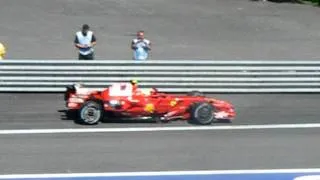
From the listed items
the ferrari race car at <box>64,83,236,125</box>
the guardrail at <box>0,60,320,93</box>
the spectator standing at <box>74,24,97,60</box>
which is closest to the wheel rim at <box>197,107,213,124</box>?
the ferrari race car at <box>64,83,236,125</box>

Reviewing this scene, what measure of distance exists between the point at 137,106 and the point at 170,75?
2902 mm

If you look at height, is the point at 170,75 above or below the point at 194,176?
above

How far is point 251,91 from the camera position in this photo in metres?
19.5

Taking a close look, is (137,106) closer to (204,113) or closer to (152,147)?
(204,113)

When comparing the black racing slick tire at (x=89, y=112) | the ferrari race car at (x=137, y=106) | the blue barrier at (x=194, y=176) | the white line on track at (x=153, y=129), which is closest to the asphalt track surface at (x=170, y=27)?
the ferrari race car at (x=137, y=106)

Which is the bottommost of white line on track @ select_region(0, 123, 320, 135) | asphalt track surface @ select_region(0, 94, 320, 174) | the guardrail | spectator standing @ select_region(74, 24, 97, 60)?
asphalt track surface @ select_region(0, 94, 320, 174)

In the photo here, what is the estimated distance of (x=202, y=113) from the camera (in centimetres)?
1650

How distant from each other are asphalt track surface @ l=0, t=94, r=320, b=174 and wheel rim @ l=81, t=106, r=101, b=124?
0.55 ft

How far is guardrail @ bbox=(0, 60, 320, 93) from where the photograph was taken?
1894 cm

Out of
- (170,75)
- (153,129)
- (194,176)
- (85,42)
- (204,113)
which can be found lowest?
(194,176)

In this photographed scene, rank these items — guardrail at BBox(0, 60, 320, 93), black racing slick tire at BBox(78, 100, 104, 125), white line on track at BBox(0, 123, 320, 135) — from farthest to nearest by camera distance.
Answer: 1. guardrail at BBox(0, 60, 320, 93)
2. black racing slick tire at BBox(78, 100, 104, 125)
3. white line on track at BBox(0, 123, 320, 135)

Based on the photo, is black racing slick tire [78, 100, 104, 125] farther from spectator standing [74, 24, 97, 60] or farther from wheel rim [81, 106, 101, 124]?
spectator standing [74, 24, 97, 60]

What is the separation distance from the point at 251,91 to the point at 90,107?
4673 mm

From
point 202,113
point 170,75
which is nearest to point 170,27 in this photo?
point 170,75
